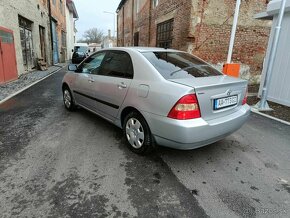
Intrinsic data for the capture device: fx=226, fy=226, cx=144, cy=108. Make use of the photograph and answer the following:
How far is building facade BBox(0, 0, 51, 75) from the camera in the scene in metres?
9.67

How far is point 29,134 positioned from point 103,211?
8.51 ft

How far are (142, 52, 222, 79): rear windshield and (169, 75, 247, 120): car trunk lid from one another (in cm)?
17

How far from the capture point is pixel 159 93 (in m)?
2.91

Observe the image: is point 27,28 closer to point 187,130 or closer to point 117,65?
point 117,65

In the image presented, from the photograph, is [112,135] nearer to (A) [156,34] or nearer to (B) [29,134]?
(B) [29,134]

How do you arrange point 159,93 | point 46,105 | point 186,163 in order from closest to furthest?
1. point 159,93
2. point 186,163
3. point 46,105

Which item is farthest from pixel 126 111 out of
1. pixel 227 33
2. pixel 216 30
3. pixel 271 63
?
pixel 227 33

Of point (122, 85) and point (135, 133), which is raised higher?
point (122, 85)

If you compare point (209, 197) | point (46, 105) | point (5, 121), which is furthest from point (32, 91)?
point (209, 197)

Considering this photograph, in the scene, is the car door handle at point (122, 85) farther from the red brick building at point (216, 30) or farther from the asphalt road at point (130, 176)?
the red brick building at point (216, 30)

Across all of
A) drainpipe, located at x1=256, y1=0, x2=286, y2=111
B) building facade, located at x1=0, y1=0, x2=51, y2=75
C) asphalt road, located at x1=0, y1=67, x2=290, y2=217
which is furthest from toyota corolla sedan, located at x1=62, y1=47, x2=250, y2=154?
building facade, located at x1=0, y1=0, x2=51, y2=75

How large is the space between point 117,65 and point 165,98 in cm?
140

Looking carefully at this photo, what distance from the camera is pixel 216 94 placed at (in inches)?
117

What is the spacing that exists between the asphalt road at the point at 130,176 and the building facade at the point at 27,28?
7.26 metres
